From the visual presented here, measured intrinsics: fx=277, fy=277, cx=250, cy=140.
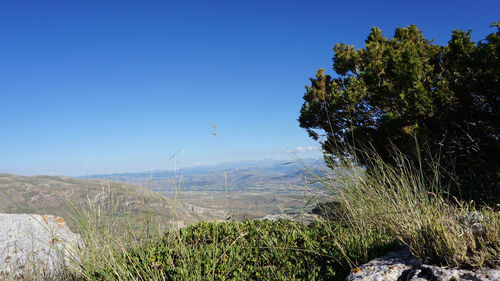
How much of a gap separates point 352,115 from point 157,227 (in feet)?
29.9

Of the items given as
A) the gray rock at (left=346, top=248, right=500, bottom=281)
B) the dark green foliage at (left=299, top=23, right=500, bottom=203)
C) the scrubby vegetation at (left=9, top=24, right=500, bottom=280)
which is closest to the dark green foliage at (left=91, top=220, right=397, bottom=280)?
the scrubby vegetation at (left=9, top=24, right=500, bottom=280)

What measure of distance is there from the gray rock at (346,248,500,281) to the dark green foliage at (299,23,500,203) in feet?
15.5

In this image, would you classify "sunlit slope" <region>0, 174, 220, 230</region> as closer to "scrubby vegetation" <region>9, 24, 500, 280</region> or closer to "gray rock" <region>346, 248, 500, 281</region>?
"scrubby vegetation" <region>9, 24, 500, 280</region>

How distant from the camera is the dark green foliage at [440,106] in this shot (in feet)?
26.5

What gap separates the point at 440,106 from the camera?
870cm

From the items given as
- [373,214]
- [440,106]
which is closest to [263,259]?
[373,214]

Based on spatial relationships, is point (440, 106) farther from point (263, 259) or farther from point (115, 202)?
point (115, 202)

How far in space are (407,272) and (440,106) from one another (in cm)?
815

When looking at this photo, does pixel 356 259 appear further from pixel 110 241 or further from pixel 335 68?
pixel 335 68

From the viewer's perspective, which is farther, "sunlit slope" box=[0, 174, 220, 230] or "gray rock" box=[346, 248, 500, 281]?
"sunlit slope" box=[0, 174, 220, 230]

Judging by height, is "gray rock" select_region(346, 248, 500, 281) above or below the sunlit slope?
below

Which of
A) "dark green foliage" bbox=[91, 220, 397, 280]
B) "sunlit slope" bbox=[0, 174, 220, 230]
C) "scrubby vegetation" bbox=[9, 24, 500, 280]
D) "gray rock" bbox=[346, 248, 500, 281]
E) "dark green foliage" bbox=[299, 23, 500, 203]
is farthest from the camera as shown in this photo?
"dark green foliage" bbox=[299, 23, 500, 203]

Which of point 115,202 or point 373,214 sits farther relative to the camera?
point 115,202

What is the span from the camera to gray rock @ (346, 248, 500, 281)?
2027mm
